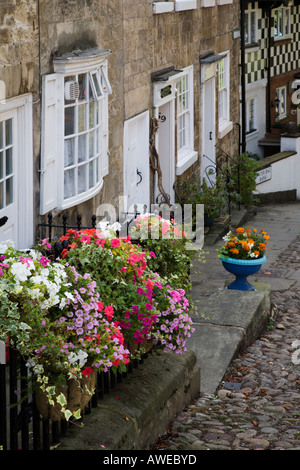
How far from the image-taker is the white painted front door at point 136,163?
36.4ft

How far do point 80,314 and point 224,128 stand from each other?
12.6 meters

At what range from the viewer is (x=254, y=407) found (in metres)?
6.57

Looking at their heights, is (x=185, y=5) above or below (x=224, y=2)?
below

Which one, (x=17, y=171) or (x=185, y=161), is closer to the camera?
(x=17, y=171)

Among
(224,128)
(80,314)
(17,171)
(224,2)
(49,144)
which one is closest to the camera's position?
(80,314)

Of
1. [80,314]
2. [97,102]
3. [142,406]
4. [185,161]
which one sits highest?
[97,102]

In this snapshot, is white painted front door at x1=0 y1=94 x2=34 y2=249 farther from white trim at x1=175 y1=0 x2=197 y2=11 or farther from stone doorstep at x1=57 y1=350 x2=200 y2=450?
white trim at x1=175 y1=0 x2=197 y2=11

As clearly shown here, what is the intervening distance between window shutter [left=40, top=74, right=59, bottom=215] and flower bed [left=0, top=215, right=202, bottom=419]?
2.38 m

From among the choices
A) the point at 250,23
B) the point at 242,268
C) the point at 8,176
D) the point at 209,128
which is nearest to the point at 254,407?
the point at 8,176

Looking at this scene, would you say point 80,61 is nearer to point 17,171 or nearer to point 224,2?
point 17,171

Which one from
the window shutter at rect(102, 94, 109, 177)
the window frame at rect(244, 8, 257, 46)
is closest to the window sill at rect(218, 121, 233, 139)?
the window frame at rect(244, 8, 257, 46)

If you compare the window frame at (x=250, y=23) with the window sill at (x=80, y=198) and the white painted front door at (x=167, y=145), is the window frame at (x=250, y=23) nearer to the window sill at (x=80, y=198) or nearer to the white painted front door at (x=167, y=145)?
the white painted front door at (x=167, y=145)

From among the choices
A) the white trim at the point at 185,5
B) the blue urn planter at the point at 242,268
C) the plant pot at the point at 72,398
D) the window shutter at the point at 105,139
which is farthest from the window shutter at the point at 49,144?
the white trim at the point at 185,5

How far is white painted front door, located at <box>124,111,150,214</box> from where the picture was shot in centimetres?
1109
